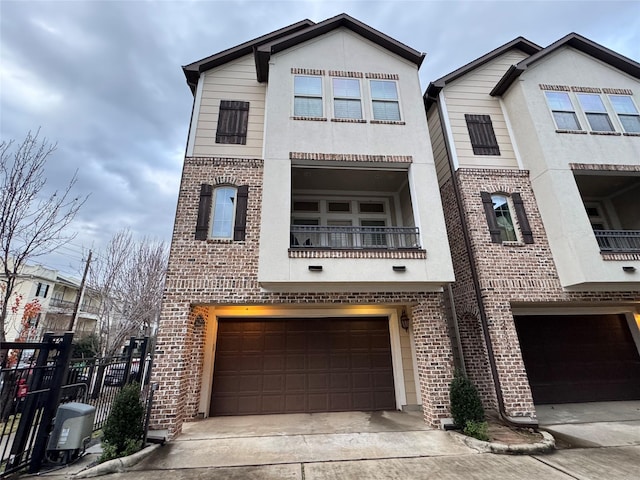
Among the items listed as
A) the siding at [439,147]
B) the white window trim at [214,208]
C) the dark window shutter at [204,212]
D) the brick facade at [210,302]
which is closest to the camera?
the brick facade at [210,302]

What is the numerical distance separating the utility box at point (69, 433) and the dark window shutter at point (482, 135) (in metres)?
11.3

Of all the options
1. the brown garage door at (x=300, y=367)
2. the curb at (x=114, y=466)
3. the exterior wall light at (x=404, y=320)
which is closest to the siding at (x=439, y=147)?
the exterior wall light at (x=404, y=320)

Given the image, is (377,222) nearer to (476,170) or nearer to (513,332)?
(476,170)

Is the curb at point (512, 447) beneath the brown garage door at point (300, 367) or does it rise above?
beneath

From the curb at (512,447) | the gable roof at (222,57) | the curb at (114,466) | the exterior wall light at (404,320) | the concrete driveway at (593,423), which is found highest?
the gable roof at (222,57)

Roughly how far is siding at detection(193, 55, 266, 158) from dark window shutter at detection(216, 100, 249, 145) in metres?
0.12

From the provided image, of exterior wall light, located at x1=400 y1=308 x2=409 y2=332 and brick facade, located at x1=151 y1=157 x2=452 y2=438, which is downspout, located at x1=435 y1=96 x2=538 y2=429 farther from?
exterior wall light, located at x1=400 y1=308 x2=409 y2=332

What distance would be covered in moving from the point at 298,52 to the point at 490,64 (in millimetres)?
6806

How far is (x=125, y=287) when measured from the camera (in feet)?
44.1

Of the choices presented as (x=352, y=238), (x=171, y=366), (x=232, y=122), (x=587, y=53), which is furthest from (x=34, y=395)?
(x=587, y=53)

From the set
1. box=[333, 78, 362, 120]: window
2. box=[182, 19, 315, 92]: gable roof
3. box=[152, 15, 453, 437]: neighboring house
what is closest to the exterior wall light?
box=[152, 15, 453, 437]: neighboring house

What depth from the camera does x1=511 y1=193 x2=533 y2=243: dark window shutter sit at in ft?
25.3

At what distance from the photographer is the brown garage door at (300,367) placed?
25.0ft

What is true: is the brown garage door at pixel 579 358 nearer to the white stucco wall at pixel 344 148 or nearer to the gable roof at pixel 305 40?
the white stucco wall at pixel 344 148
